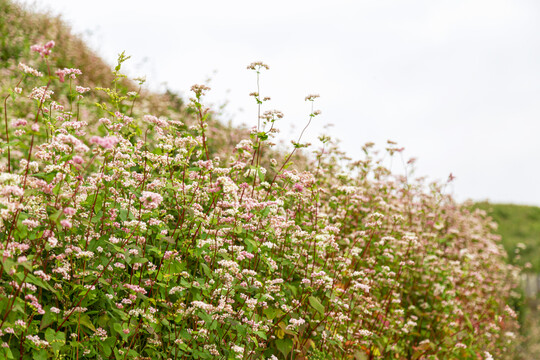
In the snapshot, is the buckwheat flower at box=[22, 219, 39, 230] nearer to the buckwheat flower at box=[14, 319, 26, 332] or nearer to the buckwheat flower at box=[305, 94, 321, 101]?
the buckwheat flower at box=[14, 319, 26, 332]

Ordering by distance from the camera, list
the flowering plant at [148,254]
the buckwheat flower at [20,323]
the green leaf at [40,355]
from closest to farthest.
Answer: the buckwheat flower at [20,323]
the green leaf at [40,355]
the flowering plant at [148,254]

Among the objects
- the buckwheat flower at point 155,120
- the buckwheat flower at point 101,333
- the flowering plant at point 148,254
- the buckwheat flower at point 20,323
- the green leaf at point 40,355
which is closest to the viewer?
the buckwheat flower at point 20,323

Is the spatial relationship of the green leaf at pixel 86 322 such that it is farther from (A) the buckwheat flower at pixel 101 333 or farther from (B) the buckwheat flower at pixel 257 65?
(B) the buckwheat flower at pixel 257 65

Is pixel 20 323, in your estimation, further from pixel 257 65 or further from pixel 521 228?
pixel 521 228

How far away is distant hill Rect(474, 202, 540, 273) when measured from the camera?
787 inches

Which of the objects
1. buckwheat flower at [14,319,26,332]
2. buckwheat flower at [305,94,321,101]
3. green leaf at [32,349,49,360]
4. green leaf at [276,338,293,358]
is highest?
buckwheat flower at [305,94,321,101]

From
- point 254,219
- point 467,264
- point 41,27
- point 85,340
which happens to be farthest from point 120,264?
point 41,27

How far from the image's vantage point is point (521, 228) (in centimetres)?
2370

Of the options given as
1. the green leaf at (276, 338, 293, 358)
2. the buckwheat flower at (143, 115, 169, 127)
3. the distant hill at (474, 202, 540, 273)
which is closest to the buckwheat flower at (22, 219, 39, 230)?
the buckwheat flower at (143, 115, 169, 127)

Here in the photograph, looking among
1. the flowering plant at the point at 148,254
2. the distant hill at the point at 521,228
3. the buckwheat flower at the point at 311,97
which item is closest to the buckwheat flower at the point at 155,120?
the flowering plant at the point at 148,254

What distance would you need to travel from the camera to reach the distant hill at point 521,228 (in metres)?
20.0

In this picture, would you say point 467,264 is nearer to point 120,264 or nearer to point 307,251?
point 307,251

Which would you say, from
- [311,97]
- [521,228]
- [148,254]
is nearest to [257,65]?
[311,97]

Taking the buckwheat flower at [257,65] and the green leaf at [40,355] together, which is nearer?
the green leaf at [40,355]
